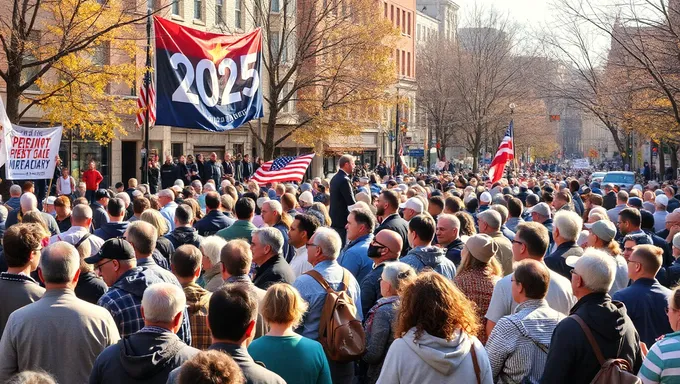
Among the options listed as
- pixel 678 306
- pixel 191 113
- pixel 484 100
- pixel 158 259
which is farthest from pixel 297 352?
pixel 484 100

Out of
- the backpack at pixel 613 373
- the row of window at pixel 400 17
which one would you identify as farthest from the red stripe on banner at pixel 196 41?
the row of window at pixel 400 17

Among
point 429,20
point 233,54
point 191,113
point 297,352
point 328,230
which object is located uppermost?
point 429,20

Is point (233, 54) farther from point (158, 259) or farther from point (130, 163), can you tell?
point (130, 163)

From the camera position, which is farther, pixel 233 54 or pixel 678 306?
pixel 233 54

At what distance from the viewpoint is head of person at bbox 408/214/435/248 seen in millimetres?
8555

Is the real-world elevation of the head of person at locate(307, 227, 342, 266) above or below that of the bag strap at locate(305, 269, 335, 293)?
above

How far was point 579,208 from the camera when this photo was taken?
745 inches

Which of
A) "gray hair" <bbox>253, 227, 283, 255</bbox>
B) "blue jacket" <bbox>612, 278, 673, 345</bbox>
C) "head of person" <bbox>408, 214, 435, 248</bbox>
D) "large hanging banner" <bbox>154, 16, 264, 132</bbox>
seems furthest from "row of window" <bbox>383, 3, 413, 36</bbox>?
"blue jacket" <bbox>612, 278, 673, 345</bbox>

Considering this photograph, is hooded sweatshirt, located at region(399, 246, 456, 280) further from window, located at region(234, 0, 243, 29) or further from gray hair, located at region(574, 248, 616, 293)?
window, located at region(234, 0, 243, 29)

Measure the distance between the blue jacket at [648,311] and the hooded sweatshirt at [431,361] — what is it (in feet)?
8.35

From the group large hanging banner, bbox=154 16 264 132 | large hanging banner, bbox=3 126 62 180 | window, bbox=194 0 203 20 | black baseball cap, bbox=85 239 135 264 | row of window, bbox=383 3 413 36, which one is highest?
row of window, bbox=383 3 413 36

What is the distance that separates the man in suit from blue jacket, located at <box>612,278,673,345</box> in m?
6.62

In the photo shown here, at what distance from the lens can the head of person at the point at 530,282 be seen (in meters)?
5.99

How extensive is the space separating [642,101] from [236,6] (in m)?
24.5
